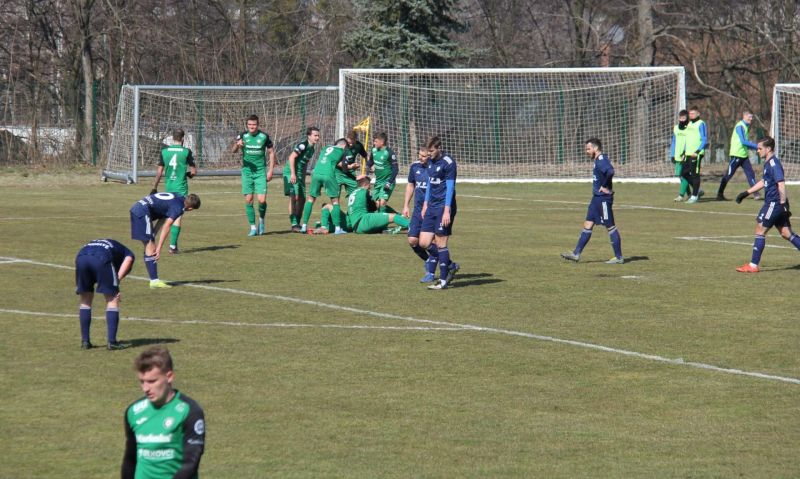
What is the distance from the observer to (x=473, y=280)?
18.2 m

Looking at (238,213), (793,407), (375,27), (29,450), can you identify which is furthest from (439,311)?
(375,27)

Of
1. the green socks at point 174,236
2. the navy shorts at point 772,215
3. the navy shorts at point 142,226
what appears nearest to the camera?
the navy shorts at point 142,226

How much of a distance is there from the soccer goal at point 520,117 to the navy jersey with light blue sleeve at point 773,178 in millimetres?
22036

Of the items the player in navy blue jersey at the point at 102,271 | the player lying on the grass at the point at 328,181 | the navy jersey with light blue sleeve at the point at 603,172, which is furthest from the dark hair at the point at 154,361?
the player lying on the grass at the point at 328,181

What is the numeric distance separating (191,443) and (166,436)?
12 cm

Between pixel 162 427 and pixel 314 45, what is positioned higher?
pixel 314 45

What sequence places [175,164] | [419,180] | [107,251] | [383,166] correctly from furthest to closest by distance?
[383,166] → [175,164] → [419,180] → [107,251]

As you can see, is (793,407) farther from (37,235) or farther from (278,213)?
(278,213)

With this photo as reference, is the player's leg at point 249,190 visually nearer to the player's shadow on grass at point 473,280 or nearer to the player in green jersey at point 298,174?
the player in green jersey at point 298,174

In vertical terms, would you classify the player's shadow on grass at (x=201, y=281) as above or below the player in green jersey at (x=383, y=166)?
below

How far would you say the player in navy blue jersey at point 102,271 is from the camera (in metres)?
12.1

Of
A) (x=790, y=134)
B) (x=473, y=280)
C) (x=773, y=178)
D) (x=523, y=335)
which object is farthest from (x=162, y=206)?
(x=790, y=134)

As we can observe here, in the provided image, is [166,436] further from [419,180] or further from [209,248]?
[209,248]

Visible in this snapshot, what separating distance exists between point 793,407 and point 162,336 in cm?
649
